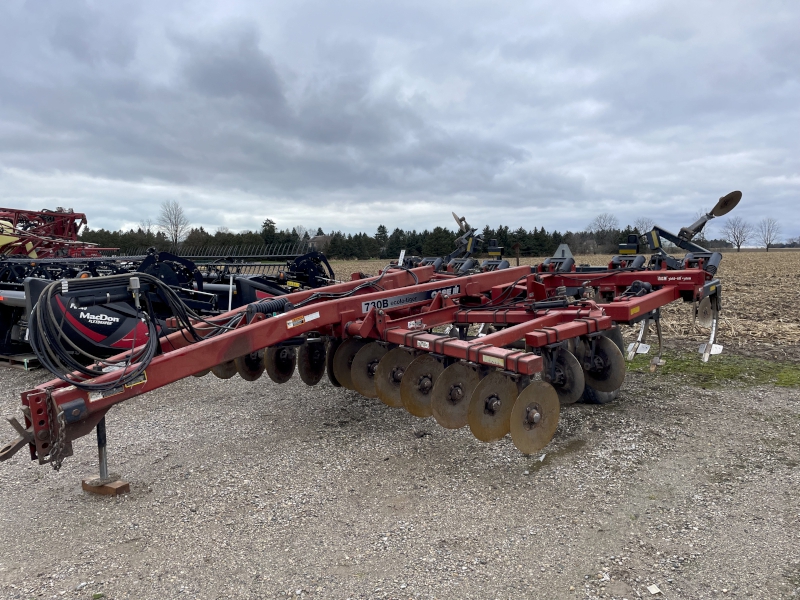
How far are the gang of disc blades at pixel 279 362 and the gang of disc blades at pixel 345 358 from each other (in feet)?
1.89

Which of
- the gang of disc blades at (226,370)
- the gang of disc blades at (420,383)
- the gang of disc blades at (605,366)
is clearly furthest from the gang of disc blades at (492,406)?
the gang of disc blades at (226,370)

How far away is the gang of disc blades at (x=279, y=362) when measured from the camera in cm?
563

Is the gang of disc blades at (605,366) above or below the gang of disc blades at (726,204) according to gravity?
below

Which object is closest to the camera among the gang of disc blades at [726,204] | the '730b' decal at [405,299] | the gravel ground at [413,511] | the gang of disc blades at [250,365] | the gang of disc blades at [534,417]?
the gravel ground at [413,511]

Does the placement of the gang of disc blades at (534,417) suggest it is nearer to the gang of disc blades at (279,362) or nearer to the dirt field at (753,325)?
the gang of disc blades at (279,362)

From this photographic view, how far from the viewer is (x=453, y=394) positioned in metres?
4.24

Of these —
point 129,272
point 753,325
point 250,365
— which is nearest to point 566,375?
point 250,365

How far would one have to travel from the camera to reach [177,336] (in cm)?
419

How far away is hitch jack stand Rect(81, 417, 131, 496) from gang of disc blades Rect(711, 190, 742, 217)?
700cm

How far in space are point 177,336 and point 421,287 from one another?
7.29 feet

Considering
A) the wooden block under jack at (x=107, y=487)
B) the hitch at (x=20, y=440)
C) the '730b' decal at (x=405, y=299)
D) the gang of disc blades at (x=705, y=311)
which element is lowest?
the wooden block under jack at (x=107, y=487)

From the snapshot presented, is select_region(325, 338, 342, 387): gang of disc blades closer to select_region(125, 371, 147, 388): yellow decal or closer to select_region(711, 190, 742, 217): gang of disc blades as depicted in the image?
select_region(125, 371, 147, 388): yellow decal

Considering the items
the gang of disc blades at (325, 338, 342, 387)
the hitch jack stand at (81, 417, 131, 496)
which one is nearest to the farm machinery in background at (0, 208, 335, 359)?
the gang of disc blades at (325, 338, 342, 387)

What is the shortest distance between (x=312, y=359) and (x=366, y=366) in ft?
2.80
